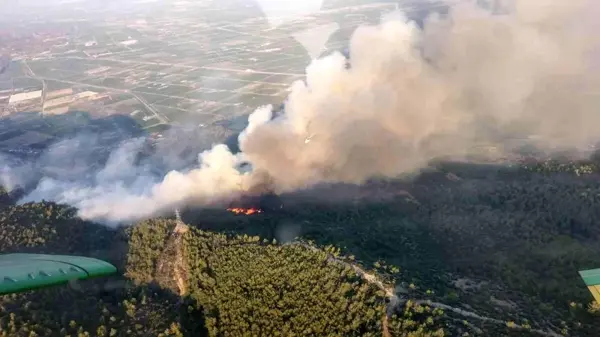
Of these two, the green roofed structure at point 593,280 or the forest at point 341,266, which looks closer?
the forest at point 341,266

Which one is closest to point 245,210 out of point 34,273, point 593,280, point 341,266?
point 341,266

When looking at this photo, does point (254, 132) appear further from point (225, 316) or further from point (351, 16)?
point (351, 16)

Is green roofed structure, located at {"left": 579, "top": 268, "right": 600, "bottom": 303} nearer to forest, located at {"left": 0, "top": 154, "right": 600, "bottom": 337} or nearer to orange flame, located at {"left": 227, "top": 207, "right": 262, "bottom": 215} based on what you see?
forest, located at {"left": 0, "top": 154, "right": 600, "bottom": 337}

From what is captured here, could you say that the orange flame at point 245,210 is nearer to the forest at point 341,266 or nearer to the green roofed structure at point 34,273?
the forest at point 341,266

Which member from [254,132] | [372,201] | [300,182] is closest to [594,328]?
[372,201]

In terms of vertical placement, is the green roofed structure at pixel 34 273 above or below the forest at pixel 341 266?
above

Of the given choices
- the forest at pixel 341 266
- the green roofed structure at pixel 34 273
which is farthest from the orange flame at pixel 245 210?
the green roofed structure at pixel 34 273

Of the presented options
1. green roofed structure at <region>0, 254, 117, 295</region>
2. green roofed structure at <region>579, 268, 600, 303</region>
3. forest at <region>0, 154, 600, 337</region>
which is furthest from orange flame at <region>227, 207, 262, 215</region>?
green roofed structure at <region>579, 268, 600, 303</region>
